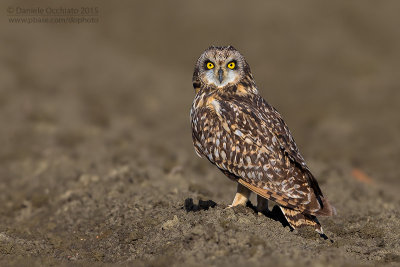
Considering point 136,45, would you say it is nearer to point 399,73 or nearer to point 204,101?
point 399,73

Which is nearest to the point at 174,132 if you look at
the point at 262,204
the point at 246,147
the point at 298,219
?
the point at 262,204

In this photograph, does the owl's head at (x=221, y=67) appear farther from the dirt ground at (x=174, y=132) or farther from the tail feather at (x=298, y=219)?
the tail feather at (x=298, y=219)

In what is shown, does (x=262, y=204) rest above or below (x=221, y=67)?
below

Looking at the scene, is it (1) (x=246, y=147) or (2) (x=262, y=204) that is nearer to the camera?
(1) (x=246, y=147)

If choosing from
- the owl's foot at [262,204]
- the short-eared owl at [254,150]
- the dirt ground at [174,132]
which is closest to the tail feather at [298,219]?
the short-eared owl at [254,150]

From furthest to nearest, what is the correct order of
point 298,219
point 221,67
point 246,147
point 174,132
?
point 174,132
point 221,67
point 246,147
point 298,219

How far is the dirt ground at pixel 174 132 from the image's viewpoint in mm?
9555

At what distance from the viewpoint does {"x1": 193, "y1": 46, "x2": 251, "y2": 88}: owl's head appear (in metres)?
10.2

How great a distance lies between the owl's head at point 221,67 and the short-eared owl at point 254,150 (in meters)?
0.02

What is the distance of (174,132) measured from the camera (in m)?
24.3

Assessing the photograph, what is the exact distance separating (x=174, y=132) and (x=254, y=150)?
14768 millimetres

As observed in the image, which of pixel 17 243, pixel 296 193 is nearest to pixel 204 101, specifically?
pixel 296 193

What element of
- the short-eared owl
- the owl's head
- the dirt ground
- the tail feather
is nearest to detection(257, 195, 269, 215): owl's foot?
the short-eared owl

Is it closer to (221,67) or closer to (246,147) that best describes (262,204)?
(246,147)
